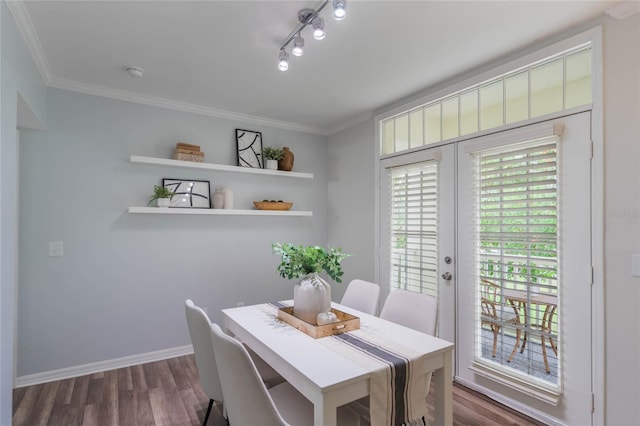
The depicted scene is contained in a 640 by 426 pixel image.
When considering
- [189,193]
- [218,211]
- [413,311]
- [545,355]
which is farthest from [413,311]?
[189,193]

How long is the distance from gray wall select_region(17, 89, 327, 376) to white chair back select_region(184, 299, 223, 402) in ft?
5.27

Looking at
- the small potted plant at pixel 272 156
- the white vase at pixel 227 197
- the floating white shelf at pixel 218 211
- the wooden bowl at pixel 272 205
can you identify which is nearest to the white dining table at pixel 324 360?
the floating white shelf at pixel 218 211

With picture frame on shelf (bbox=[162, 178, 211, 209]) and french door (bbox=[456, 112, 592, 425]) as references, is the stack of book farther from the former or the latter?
french door (bbox=[456, 112, 592, 425])

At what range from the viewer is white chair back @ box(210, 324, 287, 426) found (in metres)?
1.25

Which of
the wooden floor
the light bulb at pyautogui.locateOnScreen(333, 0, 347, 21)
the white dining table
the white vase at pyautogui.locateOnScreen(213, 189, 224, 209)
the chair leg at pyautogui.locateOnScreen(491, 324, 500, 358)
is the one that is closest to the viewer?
the white dining table

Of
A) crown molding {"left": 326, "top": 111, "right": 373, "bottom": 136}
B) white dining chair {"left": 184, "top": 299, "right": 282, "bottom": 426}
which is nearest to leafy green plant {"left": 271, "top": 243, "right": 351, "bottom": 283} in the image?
white dining chair {"left": 184, "top": 299, "right": 282, "bottom": 426}

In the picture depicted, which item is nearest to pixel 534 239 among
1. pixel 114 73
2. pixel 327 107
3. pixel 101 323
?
pixel 327 107

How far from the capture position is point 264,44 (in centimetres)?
229

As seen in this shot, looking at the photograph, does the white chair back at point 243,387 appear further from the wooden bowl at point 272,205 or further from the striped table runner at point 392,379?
the wooden bowl at point 272,205

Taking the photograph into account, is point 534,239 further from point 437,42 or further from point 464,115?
point 437,42

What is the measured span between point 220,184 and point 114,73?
134 cm

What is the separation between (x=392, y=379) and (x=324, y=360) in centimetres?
30

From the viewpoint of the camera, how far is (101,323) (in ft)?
9.97

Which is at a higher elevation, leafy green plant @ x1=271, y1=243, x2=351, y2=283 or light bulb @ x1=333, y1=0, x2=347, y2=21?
light bulb @ x1=333, y1=0, x2=347, y2=21
